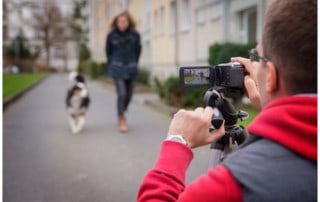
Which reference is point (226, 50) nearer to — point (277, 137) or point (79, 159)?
point (79, 159)

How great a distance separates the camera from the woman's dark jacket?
7895 millimetres

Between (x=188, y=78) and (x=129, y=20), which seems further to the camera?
(x=129, y=20)

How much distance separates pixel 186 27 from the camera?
57.4 ft

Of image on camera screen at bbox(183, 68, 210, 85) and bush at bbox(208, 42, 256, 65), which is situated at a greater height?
image on camera screen at bbox(183, 68, 210, 85)

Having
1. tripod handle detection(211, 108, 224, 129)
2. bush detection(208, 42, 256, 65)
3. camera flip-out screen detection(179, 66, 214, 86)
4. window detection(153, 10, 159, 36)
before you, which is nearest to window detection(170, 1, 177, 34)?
window detection(153, 10, 159, 36)

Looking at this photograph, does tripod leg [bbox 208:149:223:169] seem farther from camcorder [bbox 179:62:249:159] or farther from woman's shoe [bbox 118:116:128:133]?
woman's shoe [bbox 118:116:128:133]

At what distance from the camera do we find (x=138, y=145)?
21.9ft

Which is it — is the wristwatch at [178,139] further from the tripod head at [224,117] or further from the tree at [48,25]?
the tree at [48,25]

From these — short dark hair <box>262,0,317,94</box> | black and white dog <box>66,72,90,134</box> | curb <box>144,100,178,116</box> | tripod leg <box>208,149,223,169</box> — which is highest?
short dark hair <box>262,0,317,94</box>

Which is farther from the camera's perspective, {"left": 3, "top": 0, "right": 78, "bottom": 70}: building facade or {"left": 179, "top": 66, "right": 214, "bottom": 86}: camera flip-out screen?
{"left": 3, "top": 0, "right": 78, "bottom": 70}: building facade

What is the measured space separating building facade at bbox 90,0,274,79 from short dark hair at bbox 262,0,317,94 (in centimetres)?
538

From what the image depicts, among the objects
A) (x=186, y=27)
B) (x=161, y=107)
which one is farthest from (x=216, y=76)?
(x=186, y=27)

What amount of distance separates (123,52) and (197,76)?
651 cm

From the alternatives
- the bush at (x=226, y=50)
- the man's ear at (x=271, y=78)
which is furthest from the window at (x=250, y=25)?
the man's ear at (x=271, y=78)
